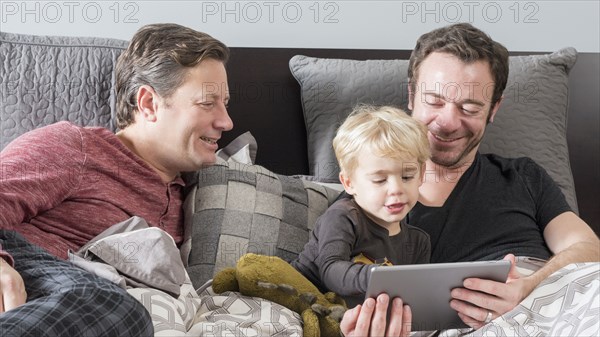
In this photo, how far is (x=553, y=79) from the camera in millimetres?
2398

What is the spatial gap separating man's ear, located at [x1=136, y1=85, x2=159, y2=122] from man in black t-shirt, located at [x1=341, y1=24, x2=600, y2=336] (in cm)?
60

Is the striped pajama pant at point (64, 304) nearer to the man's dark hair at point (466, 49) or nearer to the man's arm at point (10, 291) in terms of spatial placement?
the man's arm at point (10, 291)

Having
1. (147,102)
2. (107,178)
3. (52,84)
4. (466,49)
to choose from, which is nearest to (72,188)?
(107,178)

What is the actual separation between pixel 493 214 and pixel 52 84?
1074 mm

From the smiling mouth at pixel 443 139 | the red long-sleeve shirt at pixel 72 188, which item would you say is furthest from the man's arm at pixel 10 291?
the smiling mouth at pixel 443 139

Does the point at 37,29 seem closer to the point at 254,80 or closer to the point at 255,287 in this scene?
the point at 254,80

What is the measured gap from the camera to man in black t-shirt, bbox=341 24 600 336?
2014 mm

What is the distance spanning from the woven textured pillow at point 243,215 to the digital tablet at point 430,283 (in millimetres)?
410

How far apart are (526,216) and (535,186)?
3.6 inches

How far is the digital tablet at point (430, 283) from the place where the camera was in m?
1.59

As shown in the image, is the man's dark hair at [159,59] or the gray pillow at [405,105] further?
the gray pillow at [405,105]

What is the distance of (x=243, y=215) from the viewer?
80.5 inches

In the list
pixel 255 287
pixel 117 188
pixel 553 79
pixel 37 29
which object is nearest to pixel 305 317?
pixel 255 287

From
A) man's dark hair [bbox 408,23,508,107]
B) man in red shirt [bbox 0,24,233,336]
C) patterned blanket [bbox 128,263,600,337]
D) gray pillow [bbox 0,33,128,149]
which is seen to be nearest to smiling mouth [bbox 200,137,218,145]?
man in red shirt [bbox 0,24,233,336]
